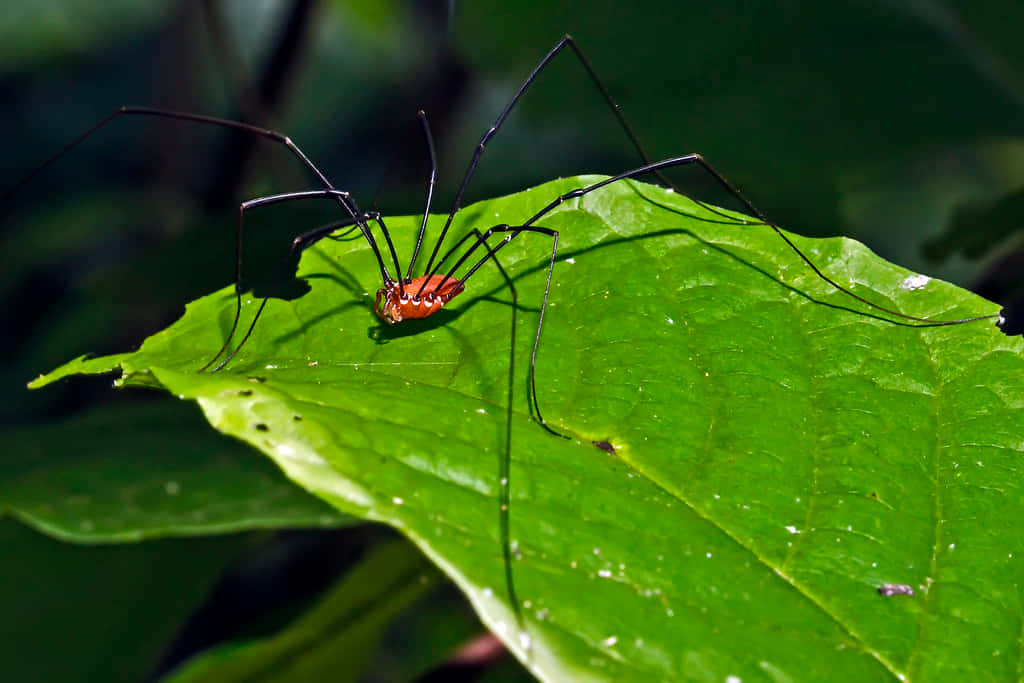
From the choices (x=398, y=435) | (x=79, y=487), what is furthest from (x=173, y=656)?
(x=398, y=435)

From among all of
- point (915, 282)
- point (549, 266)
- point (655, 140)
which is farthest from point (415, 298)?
point (655, 140)

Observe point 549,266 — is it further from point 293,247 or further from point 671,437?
point 293,247

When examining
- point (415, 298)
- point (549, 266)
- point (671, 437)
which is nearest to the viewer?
point (671, 437)

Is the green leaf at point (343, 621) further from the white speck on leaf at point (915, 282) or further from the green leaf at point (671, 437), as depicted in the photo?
the white speck on leaf at point (915, 282)

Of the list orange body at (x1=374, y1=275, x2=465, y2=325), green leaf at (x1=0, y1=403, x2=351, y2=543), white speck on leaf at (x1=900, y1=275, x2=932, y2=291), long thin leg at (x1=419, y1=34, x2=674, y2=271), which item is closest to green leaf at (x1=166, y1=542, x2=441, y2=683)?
green leaf at (x1=0, y1=403, x2=351, y2=543)

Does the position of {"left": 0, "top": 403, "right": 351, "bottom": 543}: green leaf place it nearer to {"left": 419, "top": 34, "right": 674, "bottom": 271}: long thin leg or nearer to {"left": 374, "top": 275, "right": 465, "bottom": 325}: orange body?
{"left": 374, "top": 275, "right": 465, "bottom": 325}: orange body

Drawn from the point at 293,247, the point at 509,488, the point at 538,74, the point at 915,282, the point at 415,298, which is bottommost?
the point at 915,282

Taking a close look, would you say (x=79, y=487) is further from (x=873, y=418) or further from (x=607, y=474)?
(x=873, y=418)
